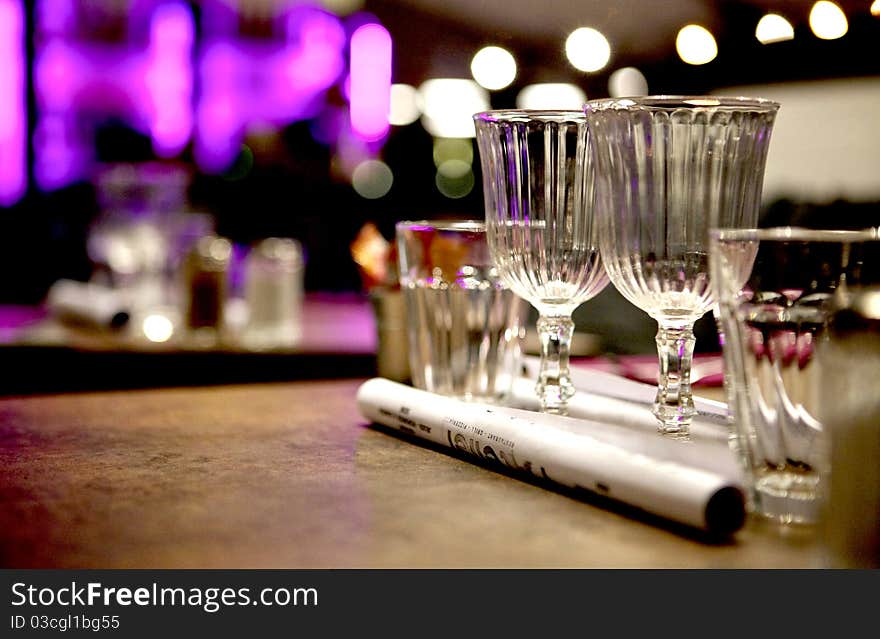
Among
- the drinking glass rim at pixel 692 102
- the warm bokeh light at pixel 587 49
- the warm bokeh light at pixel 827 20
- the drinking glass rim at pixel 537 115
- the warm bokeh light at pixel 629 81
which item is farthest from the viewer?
the warm bokeh light at pixel 629 81

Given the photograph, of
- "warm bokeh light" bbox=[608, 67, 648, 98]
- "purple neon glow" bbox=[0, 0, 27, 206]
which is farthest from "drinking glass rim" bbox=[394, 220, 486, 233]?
"purple neon glow" bbox=[0, 0, 27, 206]

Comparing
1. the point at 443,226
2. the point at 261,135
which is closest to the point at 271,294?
the point at 443,226

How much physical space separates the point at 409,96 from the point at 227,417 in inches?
233

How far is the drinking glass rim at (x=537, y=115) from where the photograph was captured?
77 centimetres

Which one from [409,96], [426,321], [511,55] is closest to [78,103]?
[409,96]

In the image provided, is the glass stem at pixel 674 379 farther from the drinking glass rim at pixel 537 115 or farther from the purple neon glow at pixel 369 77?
the purple neon glow at pixel 369 77

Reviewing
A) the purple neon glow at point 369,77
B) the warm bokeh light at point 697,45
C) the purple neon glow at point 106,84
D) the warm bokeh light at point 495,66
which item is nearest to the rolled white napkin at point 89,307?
the warm bokeh light at point 495,66

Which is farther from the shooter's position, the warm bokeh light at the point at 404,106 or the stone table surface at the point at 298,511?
the warm bokeh light at the point at 404,106

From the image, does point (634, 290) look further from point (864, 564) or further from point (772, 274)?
point (864, 564)

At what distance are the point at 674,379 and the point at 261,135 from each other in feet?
14.8

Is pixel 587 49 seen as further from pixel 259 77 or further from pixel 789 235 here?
pixel 259 77

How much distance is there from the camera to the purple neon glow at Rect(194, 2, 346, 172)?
480cm

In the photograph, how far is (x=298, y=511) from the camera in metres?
0.61

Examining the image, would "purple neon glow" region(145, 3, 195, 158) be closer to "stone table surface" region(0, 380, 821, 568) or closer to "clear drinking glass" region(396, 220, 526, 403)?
"clear drinking glass" region(396, 220, 526, 403)
